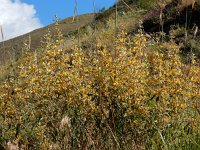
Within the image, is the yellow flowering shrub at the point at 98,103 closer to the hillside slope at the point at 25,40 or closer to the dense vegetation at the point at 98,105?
the dense vegetation at the point at 98,105

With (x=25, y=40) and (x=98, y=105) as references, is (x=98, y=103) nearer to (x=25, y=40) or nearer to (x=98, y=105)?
(x=98, y=105)

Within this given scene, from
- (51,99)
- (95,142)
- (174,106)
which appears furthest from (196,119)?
(51,99)

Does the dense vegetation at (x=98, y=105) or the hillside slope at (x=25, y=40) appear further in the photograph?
the hillside slope at (x=25, y=40)

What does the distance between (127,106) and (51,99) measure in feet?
1.99

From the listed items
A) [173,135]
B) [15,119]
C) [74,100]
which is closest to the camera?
[173,135]

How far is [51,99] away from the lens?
11.9 feet

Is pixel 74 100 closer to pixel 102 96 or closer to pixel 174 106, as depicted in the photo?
pixel 102 96

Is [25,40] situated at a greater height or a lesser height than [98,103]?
greater

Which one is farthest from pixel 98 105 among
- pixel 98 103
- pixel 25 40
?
pixel 25 40

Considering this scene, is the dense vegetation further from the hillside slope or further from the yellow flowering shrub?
the hillside slope

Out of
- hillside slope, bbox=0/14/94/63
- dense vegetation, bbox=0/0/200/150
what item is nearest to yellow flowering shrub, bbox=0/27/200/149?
dense vegetation, bbox=0/0/200/150

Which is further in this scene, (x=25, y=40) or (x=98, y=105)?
(x=25, y=40)

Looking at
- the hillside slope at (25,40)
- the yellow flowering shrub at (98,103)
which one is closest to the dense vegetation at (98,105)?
the yellow flowering shrub at (98,103)

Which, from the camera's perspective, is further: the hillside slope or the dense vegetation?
the hillside slope
